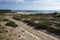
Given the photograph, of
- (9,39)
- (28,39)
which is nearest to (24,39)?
(28,39)

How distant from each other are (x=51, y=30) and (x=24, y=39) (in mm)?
5914

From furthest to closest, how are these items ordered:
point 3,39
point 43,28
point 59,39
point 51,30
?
A: point 43,28, point 51,30, point 59,39, point 3,39

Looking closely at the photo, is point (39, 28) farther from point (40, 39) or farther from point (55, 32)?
point (40, 39)

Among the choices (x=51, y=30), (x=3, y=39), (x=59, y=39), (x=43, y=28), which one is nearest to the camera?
(x=3, y=39)

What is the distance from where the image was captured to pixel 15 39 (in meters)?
14.6

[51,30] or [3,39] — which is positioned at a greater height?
[3,39]

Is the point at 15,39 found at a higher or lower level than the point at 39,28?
higher

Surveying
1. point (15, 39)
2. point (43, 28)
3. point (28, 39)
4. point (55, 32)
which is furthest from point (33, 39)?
point (43, 28)

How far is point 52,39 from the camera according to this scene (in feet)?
48.8

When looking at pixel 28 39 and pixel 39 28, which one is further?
pixel 39 28

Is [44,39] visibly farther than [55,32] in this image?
No

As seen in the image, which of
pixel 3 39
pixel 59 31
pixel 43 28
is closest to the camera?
pixel 3 39

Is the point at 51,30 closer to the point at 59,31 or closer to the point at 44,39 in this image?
the point at 59,31

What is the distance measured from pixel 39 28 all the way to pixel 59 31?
14.7ft
